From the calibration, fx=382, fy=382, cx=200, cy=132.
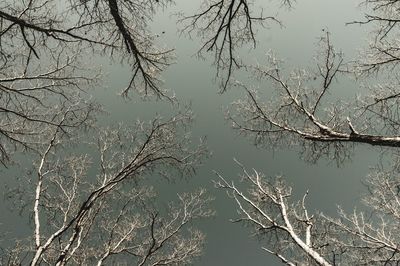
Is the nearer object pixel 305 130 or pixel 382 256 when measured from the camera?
pixel 305 130

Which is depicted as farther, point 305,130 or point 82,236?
point 82,236

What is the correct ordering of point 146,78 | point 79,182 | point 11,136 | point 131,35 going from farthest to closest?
point 79,182, point 11,136, point 146,78, point 131,35

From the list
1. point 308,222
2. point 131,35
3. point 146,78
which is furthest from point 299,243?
point 131,35

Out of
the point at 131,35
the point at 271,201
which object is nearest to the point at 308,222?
the point at 271,201

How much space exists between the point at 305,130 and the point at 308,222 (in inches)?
81.8

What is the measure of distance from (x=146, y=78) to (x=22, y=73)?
217cm

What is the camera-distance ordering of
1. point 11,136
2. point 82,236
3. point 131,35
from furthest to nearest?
point 82,236
point 11,136
point 131,35

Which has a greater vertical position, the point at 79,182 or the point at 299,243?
the point at 79,182

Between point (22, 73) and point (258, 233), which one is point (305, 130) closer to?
point (258, 233)

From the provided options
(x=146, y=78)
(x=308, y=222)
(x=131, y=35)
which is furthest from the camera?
(x=308, y=222)

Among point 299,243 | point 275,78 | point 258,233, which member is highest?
point 275,78

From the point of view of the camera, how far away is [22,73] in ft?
21.5

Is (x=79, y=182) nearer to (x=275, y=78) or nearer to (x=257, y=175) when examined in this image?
(x=257, y=175)

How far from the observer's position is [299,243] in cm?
758
